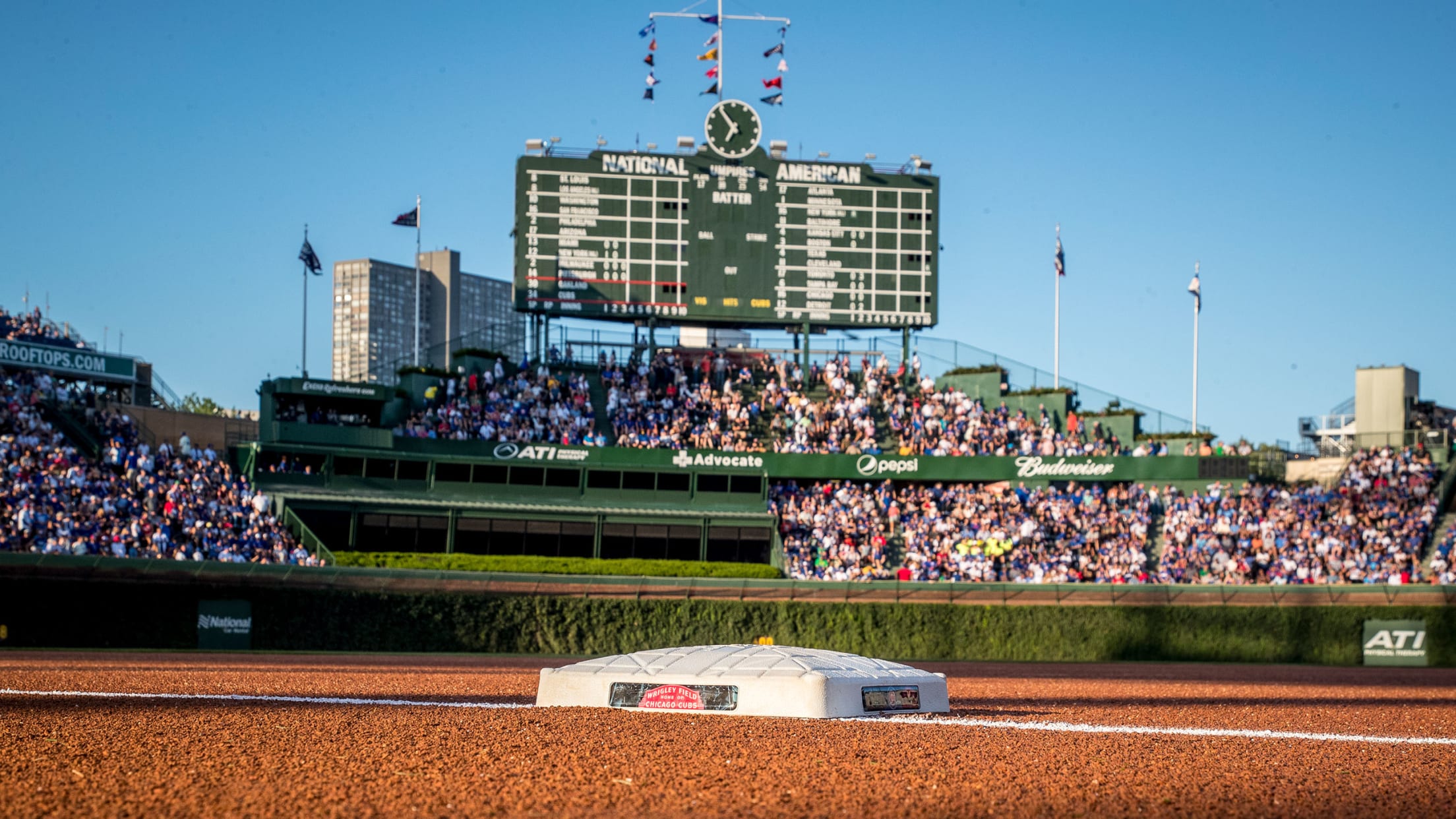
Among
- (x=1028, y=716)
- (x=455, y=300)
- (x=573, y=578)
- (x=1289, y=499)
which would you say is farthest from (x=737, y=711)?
(x=455, y=300)

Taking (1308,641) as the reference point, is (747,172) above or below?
above

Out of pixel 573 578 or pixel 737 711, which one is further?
pixel 573 578

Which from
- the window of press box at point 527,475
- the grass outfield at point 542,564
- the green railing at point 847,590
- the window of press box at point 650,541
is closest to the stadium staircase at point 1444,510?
the green railing at point 847,590

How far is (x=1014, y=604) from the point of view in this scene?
3291 centimetres

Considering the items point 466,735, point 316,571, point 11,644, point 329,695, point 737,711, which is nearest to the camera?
point 466,735

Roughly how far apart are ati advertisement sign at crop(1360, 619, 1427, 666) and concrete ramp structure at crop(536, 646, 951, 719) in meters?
24.6

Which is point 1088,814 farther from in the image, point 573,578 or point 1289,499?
point 1289,499

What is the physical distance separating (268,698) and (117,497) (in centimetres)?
2011

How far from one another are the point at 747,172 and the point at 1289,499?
21.8 metres

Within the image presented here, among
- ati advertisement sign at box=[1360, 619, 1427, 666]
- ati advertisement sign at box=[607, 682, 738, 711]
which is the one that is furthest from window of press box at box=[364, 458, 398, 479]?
ati advertisement sign at box=[607, 682, 738, 711]

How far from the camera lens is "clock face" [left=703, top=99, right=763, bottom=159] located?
147ft

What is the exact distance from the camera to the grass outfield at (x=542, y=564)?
36688 mm

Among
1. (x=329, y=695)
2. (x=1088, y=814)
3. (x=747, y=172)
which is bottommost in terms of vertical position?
(x=329, y=695)

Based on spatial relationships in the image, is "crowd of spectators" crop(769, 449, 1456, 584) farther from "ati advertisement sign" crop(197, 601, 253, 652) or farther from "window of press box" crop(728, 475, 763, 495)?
"ati advertisement sign" crop(197, 601, 253, 652)
